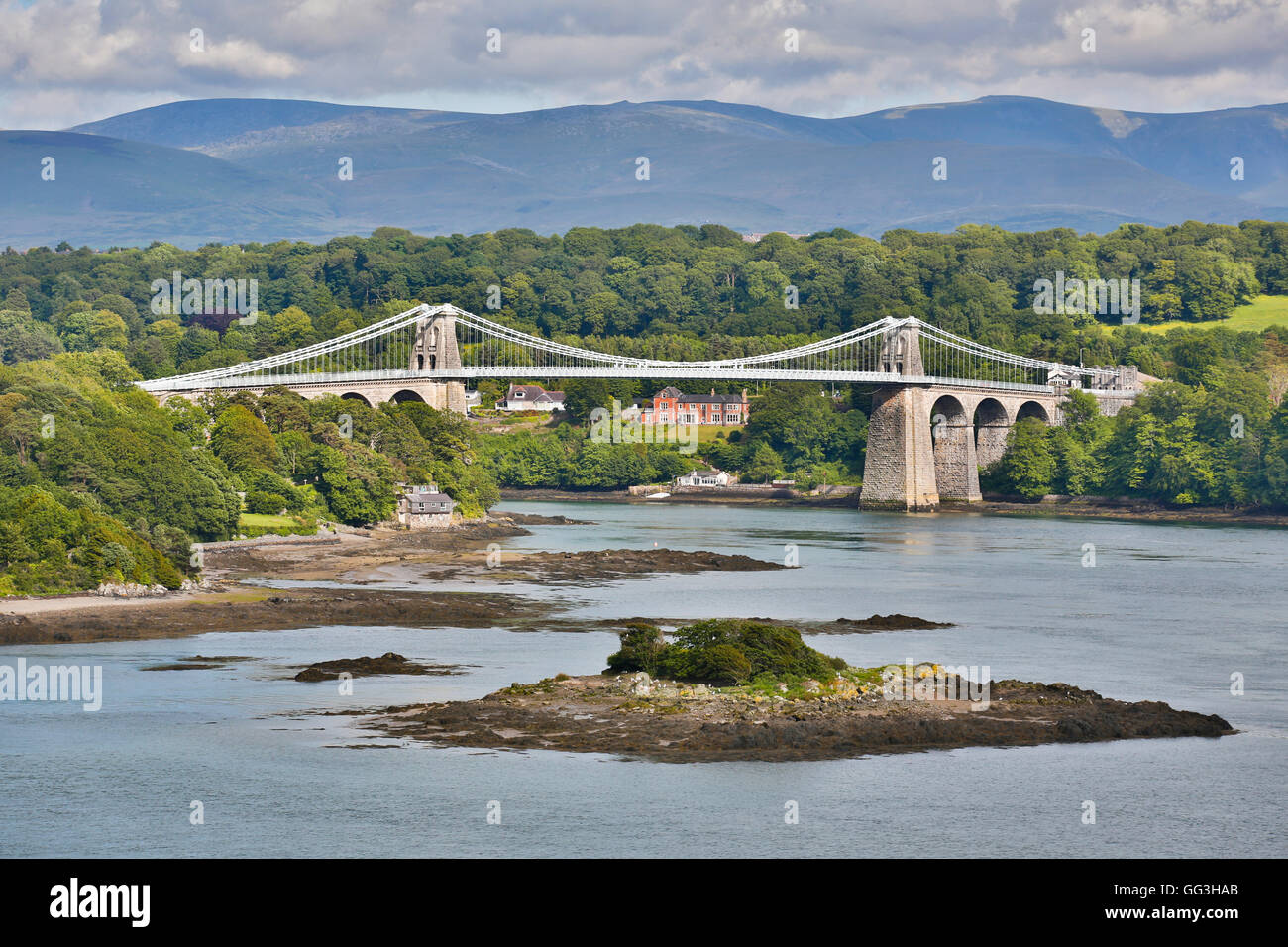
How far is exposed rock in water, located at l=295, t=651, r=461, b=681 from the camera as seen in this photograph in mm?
29016

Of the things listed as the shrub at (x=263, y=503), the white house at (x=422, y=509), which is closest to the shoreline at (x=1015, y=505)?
the white house at (x=422, y=509)

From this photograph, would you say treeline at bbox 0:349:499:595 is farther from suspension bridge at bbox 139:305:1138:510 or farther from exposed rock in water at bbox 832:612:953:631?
exposed rock in water at bbox 832:612:953:631

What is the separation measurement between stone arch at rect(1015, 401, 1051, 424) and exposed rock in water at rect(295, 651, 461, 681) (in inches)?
2520

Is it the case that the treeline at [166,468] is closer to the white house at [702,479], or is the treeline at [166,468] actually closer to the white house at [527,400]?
the white house at [702,479]

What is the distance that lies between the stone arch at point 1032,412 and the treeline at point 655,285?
9660mm

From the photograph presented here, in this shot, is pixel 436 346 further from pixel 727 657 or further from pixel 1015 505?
pixel 727 657

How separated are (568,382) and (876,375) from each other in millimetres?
22429

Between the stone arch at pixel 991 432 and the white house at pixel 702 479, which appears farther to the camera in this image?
the white house at pixel 702 479
